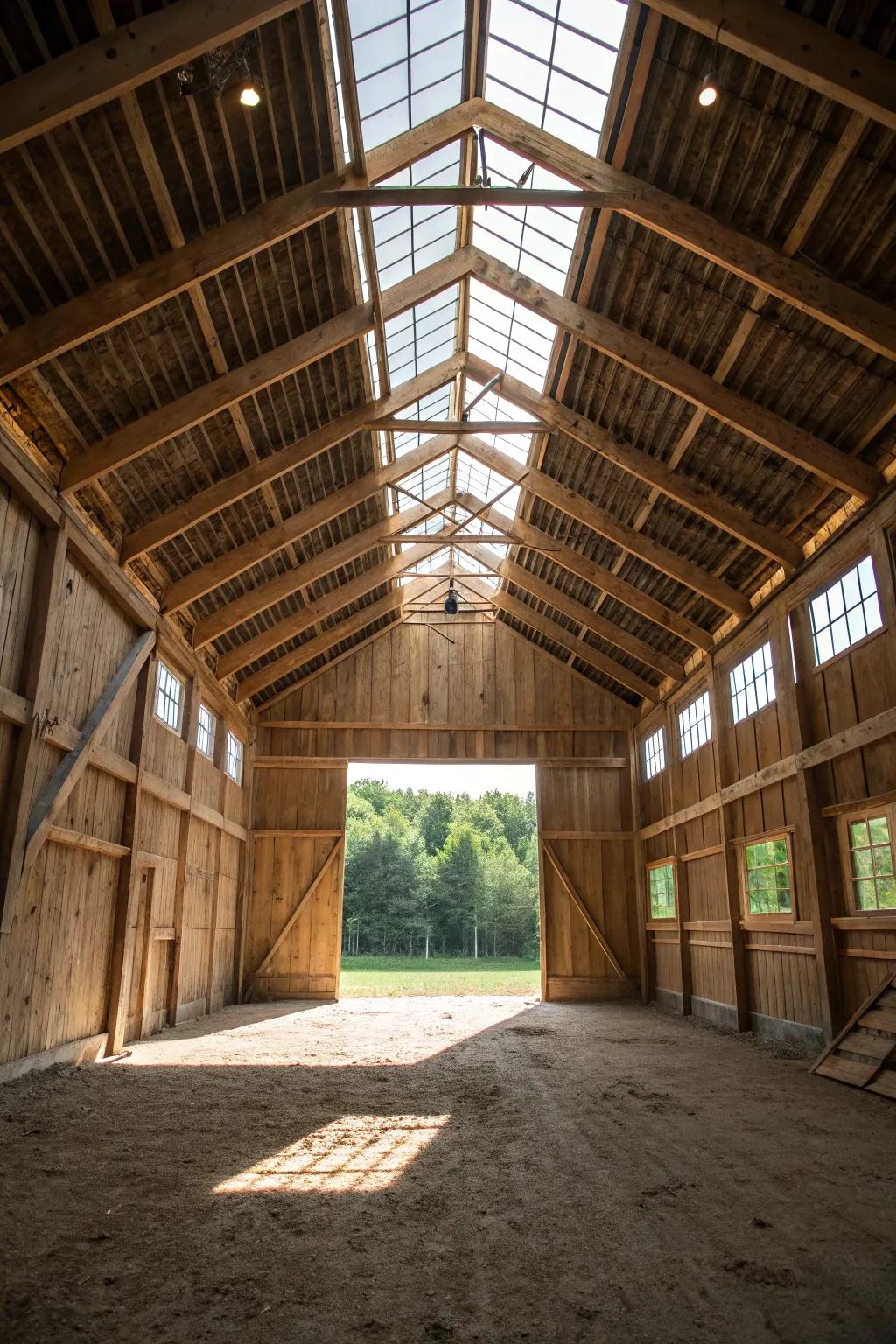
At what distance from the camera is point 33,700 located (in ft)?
22.0

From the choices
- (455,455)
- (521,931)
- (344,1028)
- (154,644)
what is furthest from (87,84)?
(521,931)

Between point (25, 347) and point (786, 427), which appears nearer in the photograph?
point (25, 347)

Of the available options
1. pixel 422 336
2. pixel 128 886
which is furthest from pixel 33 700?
pixel 422 336

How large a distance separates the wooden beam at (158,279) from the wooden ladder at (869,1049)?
756 cm

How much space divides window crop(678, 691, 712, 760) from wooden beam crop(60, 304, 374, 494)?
680 centimetres

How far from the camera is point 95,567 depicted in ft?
26.1

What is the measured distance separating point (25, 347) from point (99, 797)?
422 cm

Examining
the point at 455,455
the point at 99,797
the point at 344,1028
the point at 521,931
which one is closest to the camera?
the point at 99,797

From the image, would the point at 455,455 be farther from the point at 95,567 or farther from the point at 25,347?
the point at 25,347

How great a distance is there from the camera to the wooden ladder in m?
6.48

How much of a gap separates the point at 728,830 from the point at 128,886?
7053 millimetres

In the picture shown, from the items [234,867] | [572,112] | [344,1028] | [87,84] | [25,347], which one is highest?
[572,112]

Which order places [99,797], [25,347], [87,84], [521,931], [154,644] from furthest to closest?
[521,931] → [154,644] → [99,797] → [25,347] → [87,84]

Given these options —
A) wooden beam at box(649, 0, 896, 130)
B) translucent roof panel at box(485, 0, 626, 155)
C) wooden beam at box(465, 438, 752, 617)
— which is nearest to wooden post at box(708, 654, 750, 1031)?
wooden beam at box(465, 438, 752, 617)
